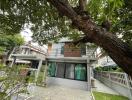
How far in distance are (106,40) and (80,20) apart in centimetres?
65

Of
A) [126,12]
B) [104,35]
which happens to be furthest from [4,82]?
[126,12]

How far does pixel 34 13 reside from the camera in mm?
5172

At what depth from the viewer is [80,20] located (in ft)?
7.22

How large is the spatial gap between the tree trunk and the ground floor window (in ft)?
34.0

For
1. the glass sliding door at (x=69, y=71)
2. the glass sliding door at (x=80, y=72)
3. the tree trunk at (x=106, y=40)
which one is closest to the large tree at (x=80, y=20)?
the tree trunk at (x=106, y=40)

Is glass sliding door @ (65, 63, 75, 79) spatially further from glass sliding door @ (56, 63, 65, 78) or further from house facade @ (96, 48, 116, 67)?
house facade @ (96, 48, 116, 67)

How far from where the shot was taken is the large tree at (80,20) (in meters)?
1.88

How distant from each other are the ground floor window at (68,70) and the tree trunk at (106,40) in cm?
1037

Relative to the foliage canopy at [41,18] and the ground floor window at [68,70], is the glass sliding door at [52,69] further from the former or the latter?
the foliage canopy at [41,18]

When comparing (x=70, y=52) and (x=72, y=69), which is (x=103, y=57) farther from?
(x=72, y=69)

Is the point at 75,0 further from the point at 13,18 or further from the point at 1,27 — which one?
the point at 1,27

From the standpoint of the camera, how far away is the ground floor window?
1235 centimetres

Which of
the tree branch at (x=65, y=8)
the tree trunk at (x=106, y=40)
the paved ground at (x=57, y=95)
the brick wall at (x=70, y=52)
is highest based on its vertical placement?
the brick wall at (x=70, y=52)

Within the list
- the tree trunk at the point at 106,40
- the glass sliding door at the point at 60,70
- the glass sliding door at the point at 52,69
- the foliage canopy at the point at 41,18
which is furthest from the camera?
the glass sliding door at the point at 52,69
